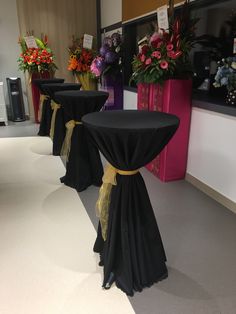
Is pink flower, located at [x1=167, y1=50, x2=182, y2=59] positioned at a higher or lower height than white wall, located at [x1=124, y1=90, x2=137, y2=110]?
higher

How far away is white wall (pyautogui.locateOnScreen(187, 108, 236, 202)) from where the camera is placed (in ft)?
7.80

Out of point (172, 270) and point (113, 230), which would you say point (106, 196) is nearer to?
point (113, 230)

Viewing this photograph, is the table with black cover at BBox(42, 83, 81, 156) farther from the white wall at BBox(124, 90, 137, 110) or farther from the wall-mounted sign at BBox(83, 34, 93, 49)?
the wall-mounted sign at BBox(83, 34, 93, 49)

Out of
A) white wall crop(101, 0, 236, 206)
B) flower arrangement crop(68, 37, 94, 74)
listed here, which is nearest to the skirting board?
white wall crop(101, 0, 236, 206)

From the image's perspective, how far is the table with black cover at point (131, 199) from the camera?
1332 mm

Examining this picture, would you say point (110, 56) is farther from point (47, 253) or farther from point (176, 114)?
point (47, 253)

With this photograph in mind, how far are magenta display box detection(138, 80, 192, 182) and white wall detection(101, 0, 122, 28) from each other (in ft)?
7.59

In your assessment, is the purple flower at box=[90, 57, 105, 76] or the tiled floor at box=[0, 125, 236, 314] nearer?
the tiled floor at box=[0, 125, 236, 314]

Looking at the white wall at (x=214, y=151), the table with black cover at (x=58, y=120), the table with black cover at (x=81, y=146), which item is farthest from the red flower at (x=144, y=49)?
the table with black cover at (x=58, y=120)

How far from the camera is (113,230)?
59.8 inches

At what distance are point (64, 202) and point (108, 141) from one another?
1.42 m

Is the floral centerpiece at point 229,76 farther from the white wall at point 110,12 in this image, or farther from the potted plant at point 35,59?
the potted plant at point 35,59

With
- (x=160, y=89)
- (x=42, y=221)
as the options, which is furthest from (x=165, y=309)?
(x=160, y=89)

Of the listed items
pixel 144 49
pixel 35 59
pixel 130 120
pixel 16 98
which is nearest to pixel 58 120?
pixel 144 49
